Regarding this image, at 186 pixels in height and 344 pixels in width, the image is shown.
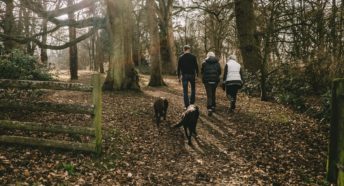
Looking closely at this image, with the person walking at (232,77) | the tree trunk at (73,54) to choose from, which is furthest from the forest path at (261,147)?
the tree trunk at (73,54)

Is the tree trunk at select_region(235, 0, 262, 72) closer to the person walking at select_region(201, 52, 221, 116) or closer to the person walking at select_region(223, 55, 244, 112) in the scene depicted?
the person walking at select_region(223, 55, 244, 112)

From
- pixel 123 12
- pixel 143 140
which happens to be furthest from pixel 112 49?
pixel 143 140

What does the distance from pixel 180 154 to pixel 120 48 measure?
8.03 metres

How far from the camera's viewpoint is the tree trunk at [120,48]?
14500mm

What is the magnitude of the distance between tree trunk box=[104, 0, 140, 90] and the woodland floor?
133 inches

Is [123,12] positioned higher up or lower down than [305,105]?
higher up

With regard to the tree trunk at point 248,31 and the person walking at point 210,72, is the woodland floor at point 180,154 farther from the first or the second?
the tree trunk at point 248,31

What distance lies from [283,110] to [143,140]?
641 centimetres

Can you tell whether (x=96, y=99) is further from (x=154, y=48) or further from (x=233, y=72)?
(x=154, y=48)

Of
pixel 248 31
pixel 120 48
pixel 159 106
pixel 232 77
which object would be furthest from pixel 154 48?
pixel 159 106

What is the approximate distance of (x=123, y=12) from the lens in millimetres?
14617

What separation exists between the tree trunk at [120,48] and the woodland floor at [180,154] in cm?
337

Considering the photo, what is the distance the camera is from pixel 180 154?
788 cm

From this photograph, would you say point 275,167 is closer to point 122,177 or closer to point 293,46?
point 122,177
